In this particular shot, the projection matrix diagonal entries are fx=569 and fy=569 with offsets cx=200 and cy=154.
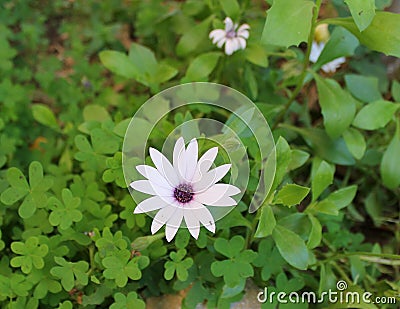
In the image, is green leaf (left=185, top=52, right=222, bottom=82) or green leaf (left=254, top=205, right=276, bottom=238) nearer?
green leaf (left=254, top=205, right=276, bottom=238)

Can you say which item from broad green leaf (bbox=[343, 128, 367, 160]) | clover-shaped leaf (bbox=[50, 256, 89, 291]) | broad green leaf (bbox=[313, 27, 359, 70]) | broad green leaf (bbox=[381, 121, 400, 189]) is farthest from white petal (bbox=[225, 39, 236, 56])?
clover-shaped leaf (bbox=[50, 256, 89, 291])

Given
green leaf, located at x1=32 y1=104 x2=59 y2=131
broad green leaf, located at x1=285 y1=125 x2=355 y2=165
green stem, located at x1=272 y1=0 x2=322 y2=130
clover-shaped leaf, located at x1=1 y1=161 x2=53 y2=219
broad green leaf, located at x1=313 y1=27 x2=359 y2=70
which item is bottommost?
clover-shaped leaf, located at x1=1 y1=161 x2=53 y2=219

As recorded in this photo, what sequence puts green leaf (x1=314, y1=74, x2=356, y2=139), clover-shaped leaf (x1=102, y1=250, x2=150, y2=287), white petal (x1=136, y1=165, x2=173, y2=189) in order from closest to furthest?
white petal (x1=136, y1=165, x2=173, y2=189), clover-shaped leaf (x1=102, y1=250, x2=150, y2=287), green leaf (x1=314, y1=74, x2=356, y2=139)

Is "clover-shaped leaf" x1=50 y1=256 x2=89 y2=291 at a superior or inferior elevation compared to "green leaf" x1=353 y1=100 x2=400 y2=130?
inferior

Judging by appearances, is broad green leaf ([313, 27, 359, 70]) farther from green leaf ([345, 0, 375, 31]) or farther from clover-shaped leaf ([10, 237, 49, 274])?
clover-shaped leaf ([10, 237, 49, 274])

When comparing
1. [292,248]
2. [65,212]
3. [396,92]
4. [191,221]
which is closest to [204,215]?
[191,221]

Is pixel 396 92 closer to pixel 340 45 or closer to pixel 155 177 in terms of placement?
pixel 340 45
